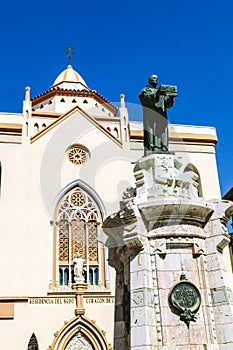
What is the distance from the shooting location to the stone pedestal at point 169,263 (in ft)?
20.3

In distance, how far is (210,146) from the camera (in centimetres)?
2350

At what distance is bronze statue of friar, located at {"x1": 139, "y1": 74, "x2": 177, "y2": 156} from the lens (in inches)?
311

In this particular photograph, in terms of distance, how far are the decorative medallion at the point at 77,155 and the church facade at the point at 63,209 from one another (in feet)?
0.16

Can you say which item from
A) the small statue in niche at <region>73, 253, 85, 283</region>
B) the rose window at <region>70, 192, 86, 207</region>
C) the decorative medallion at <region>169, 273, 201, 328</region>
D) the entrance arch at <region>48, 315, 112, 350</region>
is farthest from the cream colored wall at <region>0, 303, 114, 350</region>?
the decorative medallion at <region>169, 273, 201, 328</region>

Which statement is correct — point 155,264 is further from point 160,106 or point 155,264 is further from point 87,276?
point 87,276

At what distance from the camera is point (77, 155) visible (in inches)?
839

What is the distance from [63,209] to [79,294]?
4.11m

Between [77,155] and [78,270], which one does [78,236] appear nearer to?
[78,270]

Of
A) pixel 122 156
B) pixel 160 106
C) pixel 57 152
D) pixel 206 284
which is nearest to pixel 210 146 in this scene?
pixel 122 156

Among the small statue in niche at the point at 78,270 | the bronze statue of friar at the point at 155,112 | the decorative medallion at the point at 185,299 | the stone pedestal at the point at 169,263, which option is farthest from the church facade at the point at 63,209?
the decorative medallion at the point at 185,299

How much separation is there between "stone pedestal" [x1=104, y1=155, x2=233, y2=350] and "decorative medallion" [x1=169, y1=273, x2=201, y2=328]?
0.05ft

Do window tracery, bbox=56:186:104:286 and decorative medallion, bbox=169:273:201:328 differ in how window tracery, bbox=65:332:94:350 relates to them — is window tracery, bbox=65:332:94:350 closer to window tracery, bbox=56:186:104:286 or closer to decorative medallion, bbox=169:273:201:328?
window tracery, bbox=56:186:104:286

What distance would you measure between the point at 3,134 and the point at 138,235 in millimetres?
15896

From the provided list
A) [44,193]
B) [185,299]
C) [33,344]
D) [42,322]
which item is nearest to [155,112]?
[185,299]
